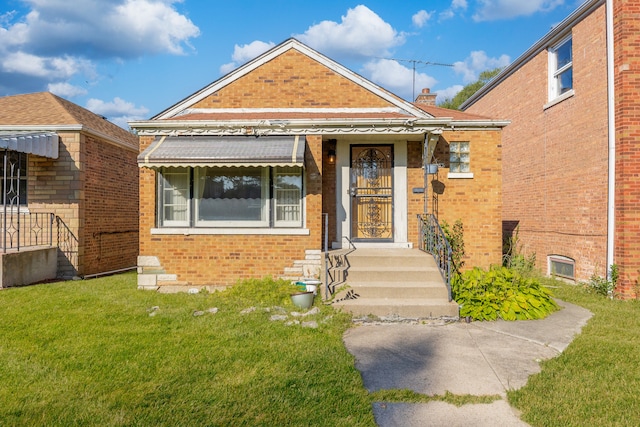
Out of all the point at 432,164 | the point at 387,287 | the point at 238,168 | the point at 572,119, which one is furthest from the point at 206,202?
the point at 572,119

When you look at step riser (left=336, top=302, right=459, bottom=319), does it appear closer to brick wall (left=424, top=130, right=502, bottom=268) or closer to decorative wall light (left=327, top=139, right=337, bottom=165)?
brick wall (left=424, top=130, right=502, bottom=268)

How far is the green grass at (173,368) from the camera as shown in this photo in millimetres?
3182

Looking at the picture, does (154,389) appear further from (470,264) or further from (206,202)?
(470,264)

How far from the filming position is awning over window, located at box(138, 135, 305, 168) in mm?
7090

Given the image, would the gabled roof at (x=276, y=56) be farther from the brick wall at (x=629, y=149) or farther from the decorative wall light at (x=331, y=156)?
the brick wall at (x=629, y=149)

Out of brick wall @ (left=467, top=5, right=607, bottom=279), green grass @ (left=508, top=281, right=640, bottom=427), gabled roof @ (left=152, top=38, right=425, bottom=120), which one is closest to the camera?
green grass @ (left=508, top=281, right=640, bottom=427)

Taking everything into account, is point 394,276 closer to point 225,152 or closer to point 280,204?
point 280,204

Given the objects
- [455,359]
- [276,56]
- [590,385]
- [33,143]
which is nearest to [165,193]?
[33,143]

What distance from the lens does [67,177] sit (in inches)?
385

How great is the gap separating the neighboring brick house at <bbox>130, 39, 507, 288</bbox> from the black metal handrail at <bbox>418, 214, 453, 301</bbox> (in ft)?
0.80

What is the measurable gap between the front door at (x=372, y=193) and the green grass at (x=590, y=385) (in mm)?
4226

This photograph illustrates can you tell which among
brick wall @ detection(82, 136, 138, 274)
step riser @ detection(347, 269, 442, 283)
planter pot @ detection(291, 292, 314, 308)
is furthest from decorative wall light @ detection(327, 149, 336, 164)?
brick wall @ detection(82, 136, 138, 274)

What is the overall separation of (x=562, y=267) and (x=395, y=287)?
18.8 feet

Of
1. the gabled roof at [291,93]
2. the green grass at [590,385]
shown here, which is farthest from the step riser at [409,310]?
the gabled roof at [291,93]
